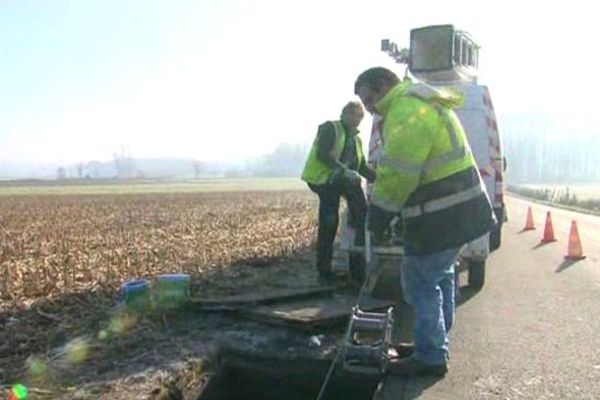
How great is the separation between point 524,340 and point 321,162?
2887mm

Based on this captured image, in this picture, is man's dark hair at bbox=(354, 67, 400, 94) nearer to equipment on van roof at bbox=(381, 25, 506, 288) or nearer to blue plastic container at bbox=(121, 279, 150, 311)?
blue plastic container at bbox=(121, 279, 150, 311)

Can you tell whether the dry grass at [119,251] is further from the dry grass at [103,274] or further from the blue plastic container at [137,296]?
the blue plastic container at [137,296]

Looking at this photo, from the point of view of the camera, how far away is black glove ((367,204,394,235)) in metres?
4.66

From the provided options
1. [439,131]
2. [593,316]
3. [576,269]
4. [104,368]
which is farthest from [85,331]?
[576,269]

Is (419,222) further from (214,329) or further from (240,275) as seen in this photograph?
(240,275)

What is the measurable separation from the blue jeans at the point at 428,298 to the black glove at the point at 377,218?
0.97 ft

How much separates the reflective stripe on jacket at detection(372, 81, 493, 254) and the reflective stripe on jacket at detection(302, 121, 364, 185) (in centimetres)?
272

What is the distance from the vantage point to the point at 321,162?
24.6 feet

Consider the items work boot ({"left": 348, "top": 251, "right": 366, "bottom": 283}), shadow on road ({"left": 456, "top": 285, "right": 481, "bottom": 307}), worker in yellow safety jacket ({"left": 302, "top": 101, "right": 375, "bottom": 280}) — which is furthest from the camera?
work boot ({"left": 348, "top": 251, "right": 366, "bottom": 283})

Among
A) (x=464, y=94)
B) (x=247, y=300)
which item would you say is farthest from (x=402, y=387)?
(x=464, y=94)

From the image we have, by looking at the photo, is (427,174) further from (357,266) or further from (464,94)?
(464,94)

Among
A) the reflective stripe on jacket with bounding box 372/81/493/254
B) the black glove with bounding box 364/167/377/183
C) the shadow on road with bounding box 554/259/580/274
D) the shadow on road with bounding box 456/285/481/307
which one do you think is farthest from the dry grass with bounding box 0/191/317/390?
the shadow on road with bounding box 554/259/580/274

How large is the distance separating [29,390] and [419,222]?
2.87 meters

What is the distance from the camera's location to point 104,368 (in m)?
4.95
